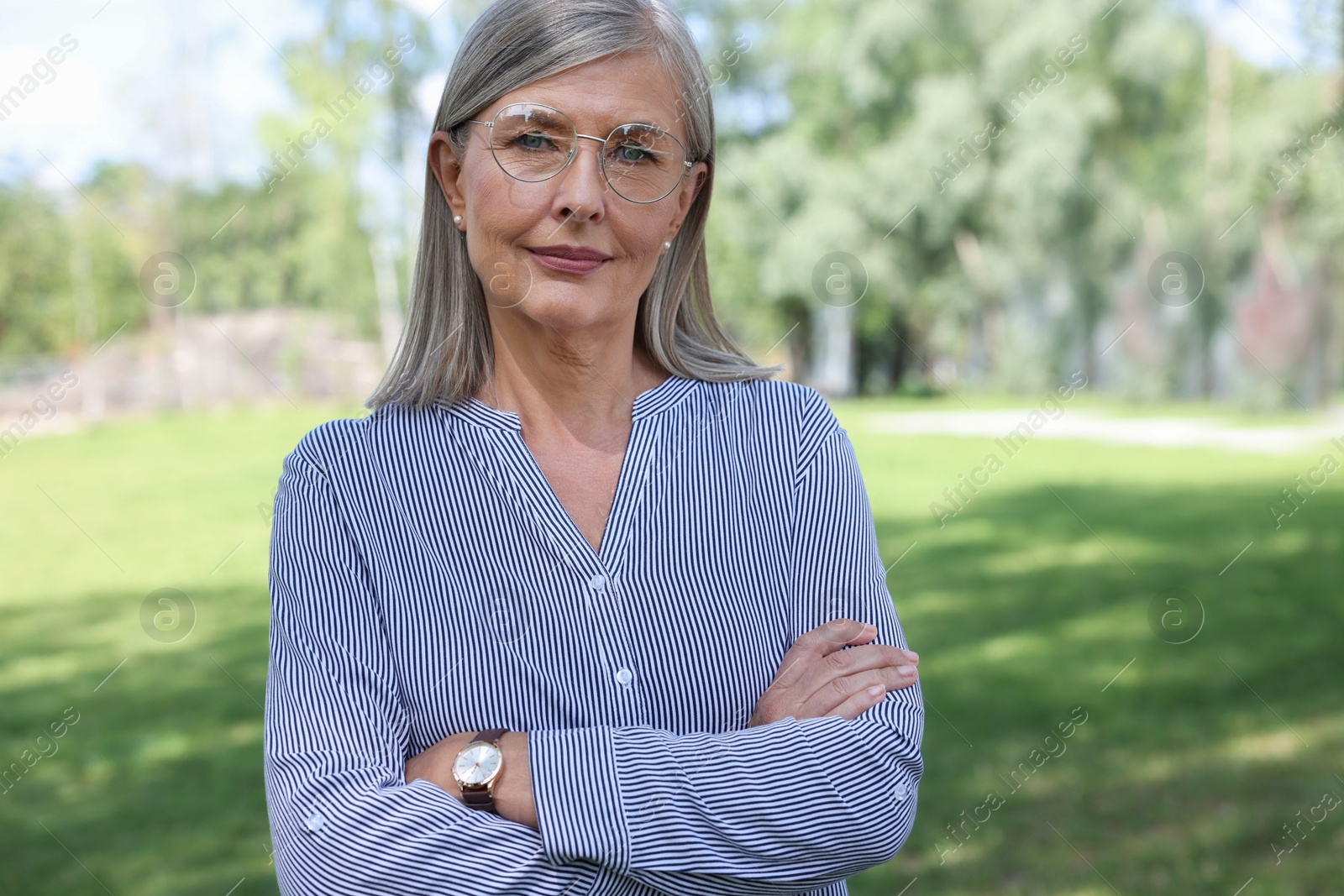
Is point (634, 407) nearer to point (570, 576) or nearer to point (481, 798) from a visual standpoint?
point (570, 576)

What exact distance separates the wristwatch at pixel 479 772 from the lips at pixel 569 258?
64 cm

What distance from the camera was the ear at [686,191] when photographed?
1.82 meters

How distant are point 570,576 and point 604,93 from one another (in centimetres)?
66

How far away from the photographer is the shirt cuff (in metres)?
1.47

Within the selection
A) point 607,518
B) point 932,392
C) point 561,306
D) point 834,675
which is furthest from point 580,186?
point 932,392

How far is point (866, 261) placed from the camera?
22750 mm

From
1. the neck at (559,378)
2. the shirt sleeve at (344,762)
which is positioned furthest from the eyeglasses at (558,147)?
the shirt sleeve at (344,762)

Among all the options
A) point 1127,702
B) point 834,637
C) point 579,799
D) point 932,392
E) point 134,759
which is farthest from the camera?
point 932,392

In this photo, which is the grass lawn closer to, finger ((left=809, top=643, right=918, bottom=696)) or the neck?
finger ((left=809, top=643, right=918, bottom=696))

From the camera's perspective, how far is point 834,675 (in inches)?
66.6

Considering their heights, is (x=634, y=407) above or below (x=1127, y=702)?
above

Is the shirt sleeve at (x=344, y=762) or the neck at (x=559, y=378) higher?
the neck at (x=559, y=378)

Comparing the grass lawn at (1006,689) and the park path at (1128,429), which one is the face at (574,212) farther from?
the park path at (1128,429)

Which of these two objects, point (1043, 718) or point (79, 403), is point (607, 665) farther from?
point (79, 403)
